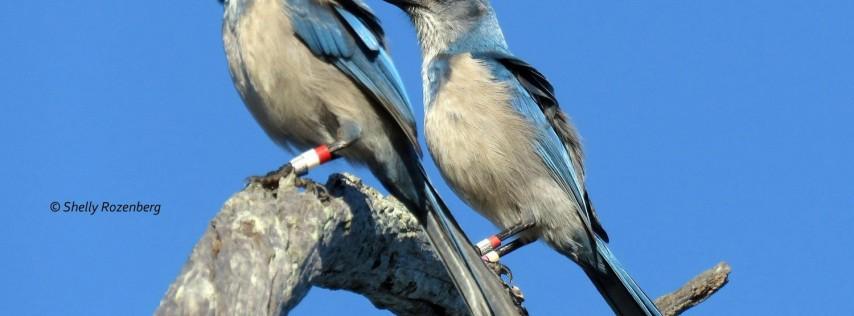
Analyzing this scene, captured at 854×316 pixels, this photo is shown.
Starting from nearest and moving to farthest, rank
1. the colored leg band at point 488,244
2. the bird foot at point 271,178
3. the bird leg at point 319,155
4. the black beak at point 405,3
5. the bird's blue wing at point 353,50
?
the bird foot at point 271,178
the bird leg at point 319,155
the bird's blue wing at point 353,50
the colored leg band at point 488,244
the black beak at point 405,3

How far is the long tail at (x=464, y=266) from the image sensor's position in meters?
6.45

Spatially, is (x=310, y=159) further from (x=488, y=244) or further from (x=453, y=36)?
(x=453, y=36)

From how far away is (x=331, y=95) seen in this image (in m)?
6.90

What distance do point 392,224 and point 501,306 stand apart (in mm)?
712

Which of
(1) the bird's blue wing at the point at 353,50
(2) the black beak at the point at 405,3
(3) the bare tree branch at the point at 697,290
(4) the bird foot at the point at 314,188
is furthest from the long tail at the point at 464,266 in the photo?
(2) the black beak at the point at 405,3

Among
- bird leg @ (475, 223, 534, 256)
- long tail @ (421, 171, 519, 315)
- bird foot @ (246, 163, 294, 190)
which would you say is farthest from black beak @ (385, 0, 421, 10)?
bird foot @ (246, 163, 294, 190)

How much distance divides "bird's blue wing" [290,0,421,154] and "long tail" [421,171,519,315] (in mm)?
411

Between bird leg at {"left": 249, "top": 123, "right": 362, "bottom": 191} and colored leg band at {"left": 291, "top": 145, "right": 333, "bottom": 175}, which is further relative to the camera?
colored leg band at {"left": 291, "top": 145, "right": 333, "bottom": 175}

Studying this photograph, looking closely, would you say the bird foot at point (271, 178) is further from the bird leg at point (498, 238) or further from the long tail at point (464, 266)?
the bird leg at point (498, 238)

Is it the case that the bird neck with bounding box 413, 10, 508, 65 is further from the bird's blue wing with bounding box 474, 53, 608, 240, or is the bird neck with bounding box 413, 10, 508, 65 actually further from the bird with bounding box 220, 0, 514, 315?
the bird with bounding box 220, 0, 514, 315

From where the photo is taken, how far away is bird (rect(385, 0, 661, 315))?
815 centimetres

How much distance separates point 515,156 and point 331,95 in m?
1.76

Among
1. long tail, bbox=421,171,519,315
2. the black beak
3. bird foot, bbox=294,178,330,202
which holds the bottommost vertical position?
long tail, bbox=421,171,519,315

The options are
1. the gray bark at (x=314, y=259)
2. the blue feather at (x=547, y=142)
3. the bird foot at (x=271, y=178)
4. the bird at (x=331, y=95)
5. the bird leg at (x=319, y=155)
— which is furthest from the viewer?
the blue feather at (x=547, y=142)
